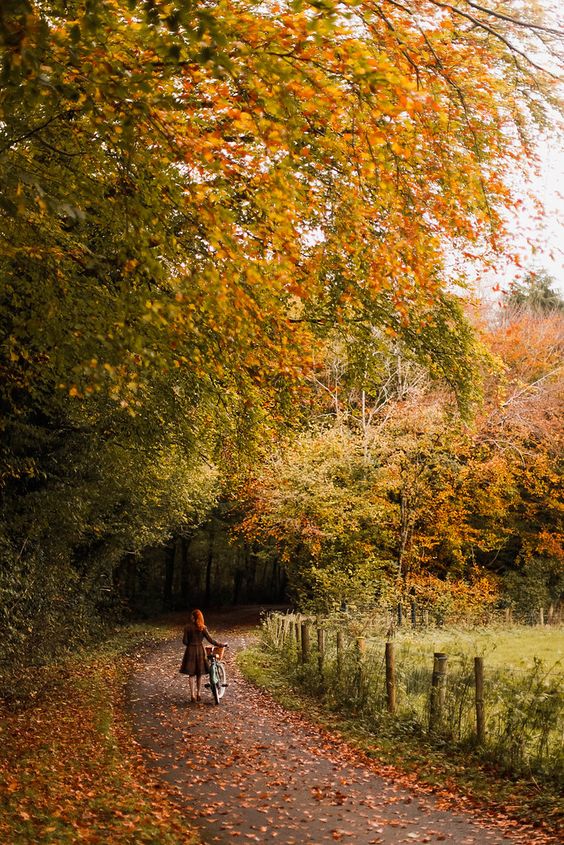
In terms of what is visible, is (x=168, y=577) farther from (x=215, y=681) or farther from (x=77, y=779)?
(x=77, y=779)

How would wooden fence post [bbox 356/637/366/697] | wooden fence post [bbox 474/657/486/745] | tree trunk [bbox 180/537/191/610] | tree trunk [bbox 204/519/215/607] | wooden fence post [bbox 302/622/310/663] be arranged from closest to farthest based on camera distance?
wooden fence post [bbox 474/657/486/745] < wooden fence post [bbox 356/637/366/697] < wooden fence post [bbox 302/622/310/663] < tree trunk [bbox 204/519/215/607] < tree trunk [bbox 180/537/191/610]

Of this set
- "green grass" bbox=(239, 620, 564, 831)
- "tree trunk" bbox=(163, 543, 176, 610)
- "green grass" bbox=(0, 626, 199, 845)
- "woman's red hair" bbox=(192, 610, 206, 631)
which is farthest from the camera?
"tree trunk" bbox=(163, 543, 176, 610)

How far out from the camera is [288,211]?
24.4ft

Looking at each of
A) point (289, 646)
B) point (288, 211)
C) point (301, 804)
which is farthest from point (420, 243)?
point (289, 646)

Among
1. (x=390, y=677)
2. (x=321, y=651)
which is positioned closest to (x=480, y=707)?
(x=390, y=677)

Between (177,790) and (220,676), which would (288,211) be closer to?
(177,790)

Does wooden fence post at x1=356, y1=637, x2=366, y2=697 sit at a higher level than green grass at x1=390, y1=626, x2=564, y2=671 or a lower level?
higher

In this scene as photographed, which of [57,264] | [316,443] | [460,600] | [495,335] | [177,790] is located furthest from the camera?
[495,335]

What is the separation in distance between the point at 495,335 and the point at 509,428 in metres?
7.13

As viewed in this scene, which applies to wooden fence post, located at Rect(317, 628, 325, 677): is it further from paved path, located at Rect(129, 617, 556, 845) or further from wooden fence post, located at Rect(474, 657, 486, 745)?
wooden fence post, located at Rect(474, 657, 486, 745)

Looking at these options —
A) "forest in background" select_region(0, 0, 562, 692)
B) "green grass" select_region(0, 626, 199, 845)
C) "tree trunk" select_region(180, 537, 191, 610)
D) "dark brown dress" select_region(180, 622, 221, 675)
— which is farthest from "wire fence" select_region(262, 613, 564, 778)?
"tree trunk" select_region(180, 537, 191, 610)

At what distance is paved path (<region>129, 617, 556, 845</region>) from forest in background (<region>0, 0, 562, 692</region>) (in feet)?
14.0

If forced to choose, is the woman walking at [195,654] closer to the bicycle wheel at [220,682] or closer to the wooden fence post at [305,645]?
the bicycle wheel at [220,682]

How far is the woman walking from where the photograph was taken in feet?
51.0
